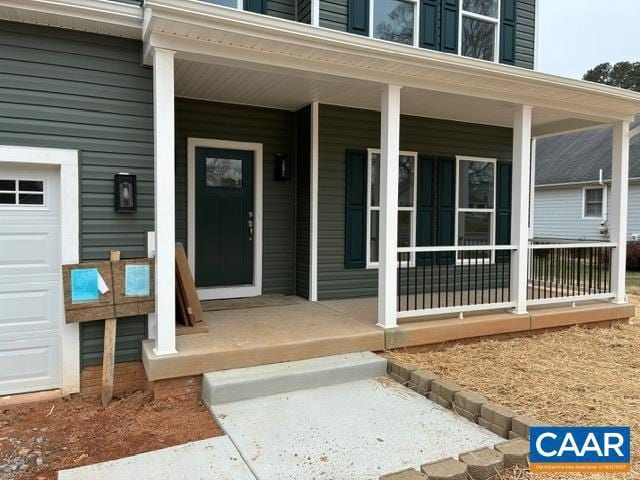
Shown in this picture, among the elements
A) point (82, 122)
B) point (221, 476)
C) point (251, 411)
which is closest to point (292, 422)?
point (251, 411)

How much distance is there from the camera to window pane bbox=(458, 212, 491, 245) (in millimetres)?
6500

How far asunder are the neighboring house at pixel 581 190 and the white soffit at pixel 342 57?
10.7 metres

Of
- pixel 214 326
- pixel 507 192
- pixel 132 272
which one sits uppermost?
pixel 507 192

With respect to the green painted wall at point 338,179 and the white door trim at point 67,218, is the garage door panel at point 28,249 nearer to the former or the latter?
the white door trim at point 67,218

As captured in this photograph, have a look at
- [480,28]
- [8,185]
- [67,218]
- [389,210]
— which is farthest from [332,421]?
[480,28]

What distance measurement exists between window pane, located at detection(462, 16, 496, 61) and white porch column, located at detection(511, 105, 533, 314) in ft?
6.25

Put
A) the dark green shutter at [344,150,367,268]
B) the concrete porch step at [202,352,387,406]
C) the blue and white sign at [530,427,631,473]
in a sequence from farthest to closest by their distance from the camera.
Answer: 1. the dark green shutter at [344,150,367,268]
2. the concrete porch step at [202,352,387,406]
3. the blue and white sign at [530,427,631,473]

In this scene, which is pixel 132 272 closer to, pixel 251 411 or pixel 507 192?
A: pixel 251 411

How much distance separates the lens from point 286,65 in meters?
3.86

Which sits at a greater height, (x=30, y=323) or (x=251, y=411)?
(x=30, y=323)

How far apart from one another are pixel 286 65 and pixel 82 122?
5.44 feet

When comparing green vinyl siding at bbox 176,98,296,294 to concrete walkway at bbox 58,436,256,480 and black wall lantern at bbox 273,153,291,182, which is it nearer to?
black wall lantern at bbox 273,153,291,182

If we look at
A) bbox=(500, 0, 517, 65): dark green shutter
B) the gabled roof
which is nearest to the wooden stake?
bbox=(500, 0, 517, 65): dark green shutter

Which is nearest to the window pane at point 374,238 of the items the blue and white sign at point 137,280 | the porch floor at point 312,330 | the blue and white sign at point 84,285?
the porch floor at point 312,330
